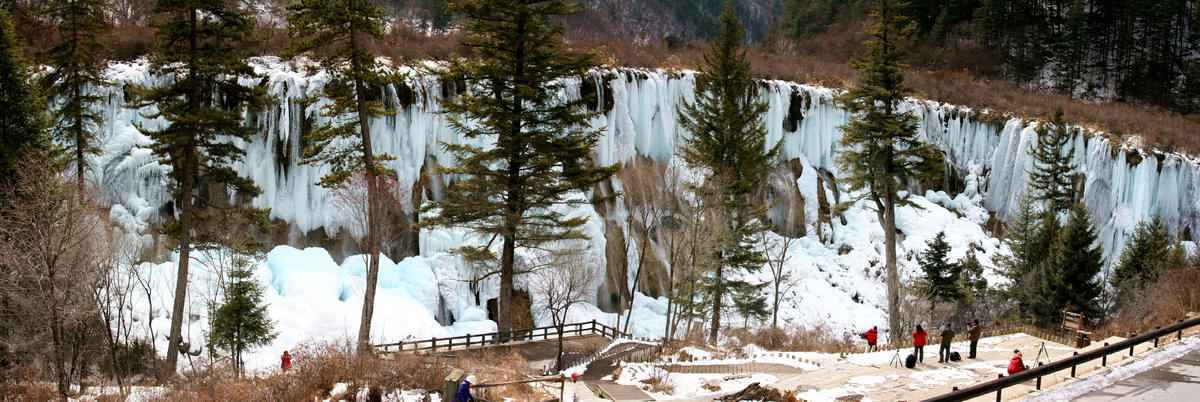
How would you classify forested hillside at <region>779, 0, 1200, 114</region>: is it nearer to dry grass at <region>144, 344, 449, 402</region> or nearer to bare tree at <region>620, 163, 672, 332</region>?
bare tree at <region>620, 163, 672, 332</region>

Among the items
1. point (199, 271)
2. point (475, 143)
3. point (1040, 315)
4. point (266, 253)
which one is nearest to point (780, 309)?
point (1040, 315)

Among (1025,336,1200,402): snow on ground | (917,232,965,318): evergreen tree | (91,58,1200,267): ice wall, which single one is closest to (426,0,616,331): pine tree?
(91,58,1200,267): ice wall

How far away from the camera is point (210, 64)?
55.0 feet

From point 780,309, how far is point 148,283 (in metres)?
21.7

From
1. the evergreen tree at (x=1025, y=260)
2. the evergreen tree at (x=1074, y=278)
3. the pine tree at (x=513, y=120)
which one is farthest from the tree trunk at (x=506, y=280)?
the evergreen tree at (x=1025, y=260)

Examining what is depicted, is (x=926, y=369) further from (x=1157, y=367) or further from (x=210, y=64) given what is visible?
(x=210, y=64)

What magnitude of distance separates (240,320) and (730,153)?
15607 mm

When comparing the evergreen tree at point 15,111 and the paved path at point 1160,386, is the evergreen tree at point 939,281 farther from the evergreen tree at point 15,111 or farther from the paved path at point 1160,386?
the evergreen tree at point 15,111

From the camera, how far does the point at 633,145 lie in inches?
1300

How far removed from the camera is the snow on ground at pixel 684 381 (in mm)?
12617

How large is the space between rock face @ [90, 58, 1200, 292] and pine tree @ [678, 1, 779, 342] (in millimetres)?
3187

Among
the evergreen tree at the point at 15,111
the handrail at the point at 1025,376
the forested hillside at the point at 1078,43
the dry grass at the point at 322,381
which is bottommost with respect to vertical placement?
the dry grass at the point at 322,381

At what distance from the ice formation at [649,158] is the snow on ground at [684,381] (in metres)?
10.6

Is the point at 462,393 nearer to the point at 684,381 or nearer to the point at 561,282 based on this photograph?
the point at 684,381
